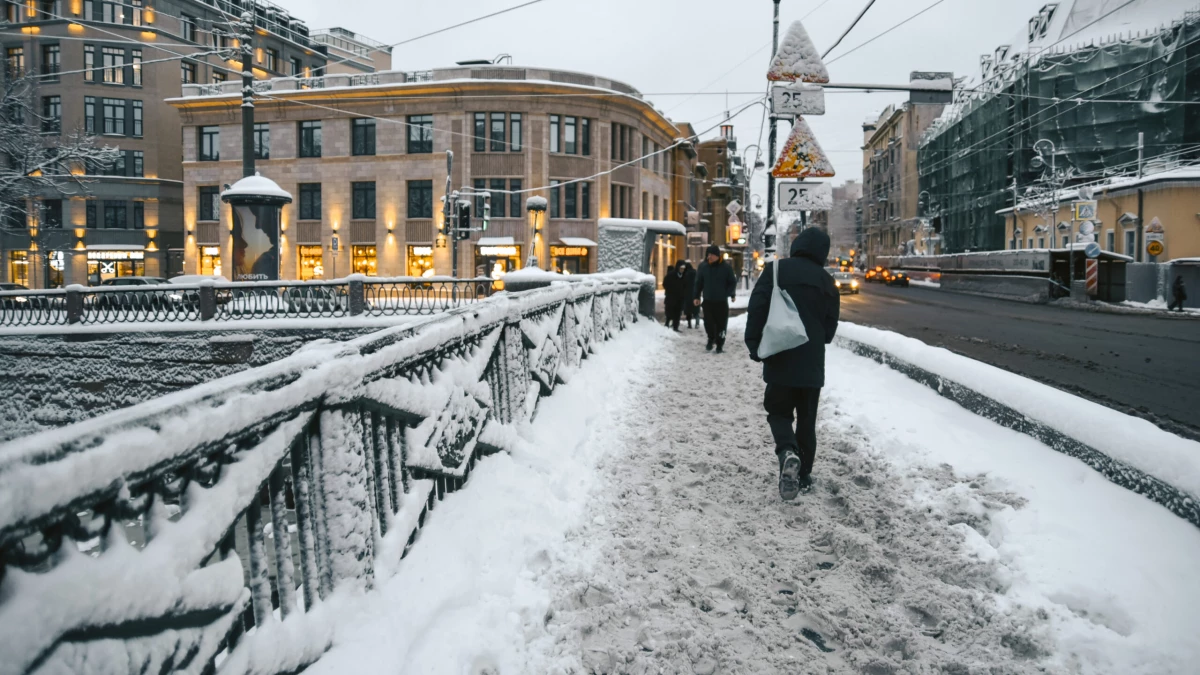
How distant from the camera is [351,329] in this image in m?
16.3

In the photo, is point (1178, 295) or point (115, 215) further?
point (115, 215)

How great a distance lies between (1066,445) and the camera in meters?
4.81

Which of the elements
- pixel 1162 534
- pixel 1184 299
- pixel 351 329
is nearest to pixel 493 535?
pixel 1162 534

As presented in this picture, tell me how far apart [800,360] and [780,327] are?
298 millimetres

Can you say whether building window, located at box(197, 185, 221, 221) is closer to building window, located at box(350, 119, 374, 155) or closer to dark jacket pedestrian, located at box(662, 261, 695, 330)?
building window, located at box(350, 119, 374, 155)

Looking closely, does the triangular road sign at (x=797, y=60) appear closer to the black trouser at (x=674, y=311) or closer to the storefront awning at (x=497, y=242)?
the black trouser at (x=674, y=311)

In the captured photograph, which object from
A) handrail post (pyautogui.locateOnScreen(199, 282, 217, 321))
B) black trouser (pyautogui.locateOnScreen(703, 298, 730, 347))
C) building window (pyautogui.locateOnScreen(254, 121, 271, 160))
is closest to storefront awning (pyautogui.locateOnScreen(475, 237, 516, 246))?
building window (pyautogui.locateOnScreen(254, 121, 271, 160))

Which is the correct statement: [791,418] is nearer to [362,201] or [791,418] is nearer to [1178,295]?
[1178,295]

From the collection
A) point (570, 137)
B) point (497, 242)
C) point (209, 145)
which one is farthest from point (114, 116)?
point (570, 137)

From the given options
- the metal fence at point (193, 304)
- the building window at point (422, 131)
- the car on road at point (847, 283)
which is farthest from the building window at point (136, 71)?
the car on road at point (847, 283)

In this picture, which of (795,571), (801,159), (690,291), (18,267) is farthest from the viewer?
(18,267)

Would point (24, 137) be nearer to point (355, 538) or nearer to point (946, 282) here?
point (355, 538)

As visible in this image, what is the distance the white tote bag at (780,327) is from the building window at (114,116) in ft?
204

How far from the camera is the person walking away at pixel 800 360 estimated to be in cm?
499
